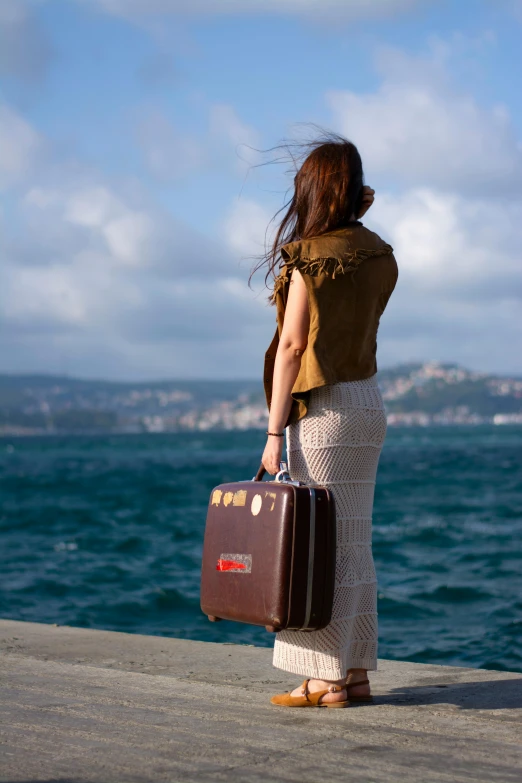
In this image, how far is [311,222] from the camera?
143 inches

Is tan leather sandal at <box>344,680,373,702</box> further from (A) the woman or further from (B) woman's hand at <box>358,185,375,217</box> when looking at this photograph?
(B) woman's hand at <box>358,185,375,217</box>

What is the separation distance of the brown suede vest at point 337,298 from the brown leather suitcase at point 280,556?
0.31 m

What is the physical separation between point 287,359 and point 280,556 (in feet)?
2.13

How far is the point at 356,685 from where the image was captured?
3.71 meters

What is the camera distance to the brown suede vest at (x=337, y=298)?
3504mm

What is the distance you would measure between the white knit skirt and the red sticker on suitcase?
0.30m

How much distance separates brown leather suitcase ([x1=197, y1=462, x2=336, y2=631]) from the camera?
11.1 ft

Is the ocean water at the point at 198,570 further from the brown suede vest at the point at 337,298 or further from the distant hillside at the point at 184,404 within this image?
the distant hillside at the point at 184,404

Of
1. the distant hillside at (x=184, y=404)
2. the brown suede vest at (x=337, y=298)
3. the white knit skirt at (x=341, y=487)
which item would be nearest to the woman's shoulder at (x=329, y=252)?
the brown suede vest at (x=337, y=298)

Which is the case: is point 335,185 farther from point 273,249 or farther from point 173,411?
point 173,411

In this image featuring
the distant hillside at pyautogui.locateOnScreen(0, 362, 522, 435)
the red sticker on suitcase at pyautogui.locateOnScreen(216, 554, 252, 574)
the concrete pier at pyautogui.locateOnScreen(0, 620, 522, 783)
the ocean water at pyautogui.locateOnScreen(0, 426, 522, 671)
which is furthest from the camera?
the distant hillside at pyautogui.locateOnScreen(0, 362, 522, 435)

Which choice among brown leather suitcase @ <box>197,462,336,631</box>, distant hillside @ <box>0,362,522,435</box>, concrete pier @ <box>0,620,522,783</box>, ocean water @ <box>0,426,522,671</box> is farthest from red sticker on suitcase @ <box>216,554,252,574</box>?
distant hillside @ <box>0,362,522,435</box>

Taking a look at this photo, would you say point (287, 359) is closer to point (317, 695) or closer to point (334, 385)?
point (334, 385)

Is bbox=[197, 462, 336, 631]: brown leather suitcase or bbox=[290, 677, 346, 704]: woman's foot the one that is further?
bbox=[290, 677, 346, 704]: woman's foot
